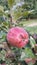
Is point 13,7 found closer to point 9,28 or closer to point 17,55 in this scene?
point 9,28

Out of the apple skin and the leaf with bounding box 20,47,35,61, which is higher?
the apple skin

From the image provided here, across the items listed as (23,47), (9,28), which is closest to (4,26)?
(9,28)

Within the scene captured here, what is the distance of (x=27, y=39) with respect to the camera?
0.91m

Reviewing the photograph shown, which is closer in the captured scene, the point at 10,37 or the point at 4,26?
the point at 10,37

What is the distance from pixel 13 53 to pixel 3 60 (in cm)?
5

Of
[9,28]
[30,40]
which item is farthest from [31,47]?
[9,28]

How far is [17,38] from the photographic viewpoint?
896 mm

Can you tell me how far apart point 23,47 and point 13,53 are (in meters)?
0.05

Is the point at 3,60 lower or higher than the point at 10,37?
lower

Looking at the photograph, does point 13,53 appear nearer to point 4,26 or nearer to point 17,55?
point 17,55

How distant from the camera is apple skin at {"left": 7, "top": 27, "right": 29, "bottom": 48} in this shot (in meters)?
0.90

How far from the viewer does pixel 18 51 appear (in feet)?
3.20

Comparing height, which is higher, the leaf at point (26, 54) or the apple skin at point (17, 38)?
the apple skin at point (17, 38)

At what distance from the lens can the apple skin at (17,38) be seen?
35.3 inches
